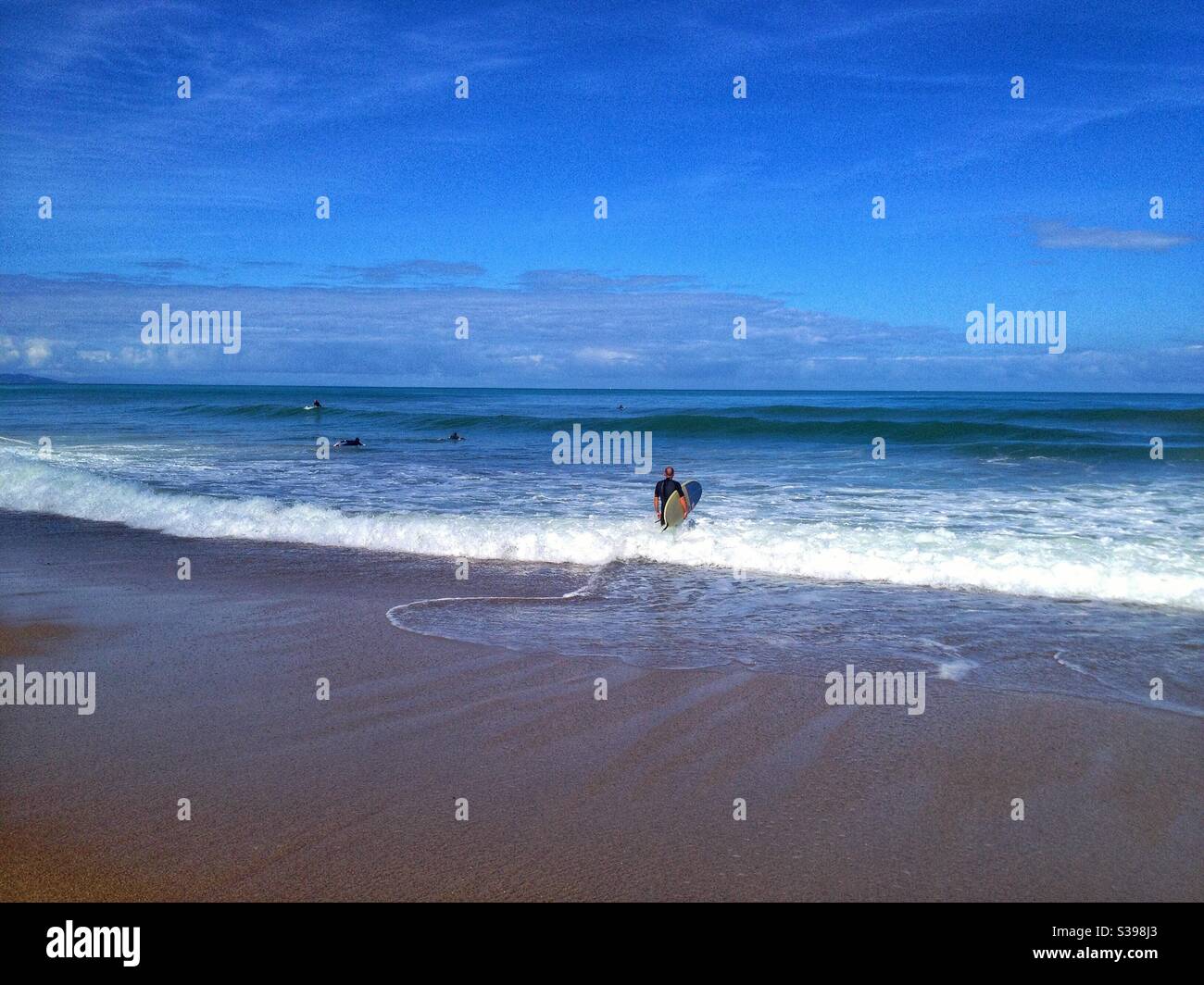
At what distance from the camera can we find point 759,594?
9.80 metres

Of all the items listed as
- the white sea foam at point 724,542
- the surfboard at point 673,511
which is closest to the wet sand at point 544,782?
the white sea foam at point 724,542

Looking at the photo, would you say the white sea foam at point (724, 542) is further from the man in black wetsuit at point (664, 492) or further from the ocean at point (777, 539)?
the man in black wetsuit at point (664, 492)

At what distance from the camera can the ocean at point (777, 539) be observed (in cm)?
777

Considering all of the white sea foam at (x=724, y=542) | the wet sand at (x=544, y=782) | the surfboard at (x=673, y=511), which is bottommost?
the wet sand at (x=544, y=782)

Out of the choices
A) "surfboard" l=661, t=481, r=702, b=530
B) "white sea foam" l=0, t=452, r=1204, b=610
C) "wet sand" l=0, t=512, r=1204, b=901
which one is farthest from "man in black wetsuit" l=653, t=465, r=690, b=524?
"wet sand" l=0, t=512, r=1204, b=901

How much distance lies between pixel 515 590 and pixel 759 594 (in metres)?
2.63

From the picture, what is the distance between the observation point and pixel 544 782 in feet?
16.5

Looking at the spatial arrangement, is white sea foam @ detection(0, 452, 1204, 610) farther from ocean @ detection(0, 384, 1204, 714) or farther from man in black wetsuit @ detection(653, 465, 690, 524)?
man in black wetsuit @ detection(653, 465, 690, 524)

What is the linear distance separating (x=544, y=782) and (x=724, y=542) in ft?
24.0

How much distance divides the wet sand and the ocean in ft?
2.89

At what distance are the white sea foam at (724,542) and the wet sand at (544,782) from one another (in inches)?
149

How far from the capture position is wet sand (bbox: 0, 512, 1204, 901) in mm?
4051

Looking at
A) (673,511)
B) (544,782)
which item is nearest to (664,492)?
(673,511)

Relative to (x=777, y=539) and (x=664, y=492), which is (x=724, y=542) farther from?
(x=664, y=492)
